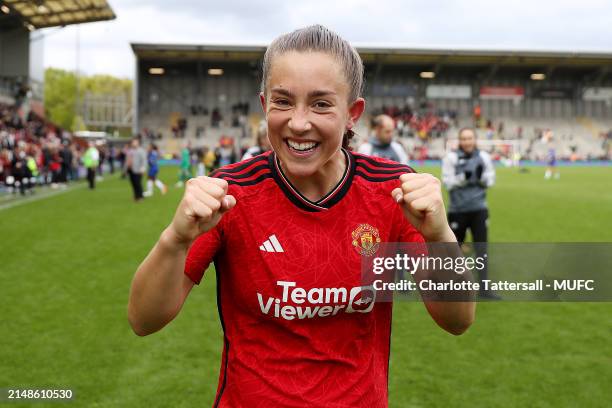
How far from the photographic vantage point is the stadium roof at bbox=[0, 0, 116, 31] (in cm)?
3259

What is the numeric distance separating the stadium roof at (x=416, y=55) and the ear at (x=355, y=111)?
47031mm

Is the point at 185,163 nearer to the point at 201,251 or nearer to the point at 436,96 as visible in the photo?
the point at 201,251

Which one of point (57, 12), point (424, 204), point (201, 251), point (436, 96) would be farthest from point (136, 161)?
point (436, 96)

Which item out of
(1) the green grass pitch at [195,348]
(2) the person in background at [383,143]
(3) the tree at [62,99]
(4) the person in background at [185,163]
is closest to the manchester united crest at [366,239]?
(1) the green grass pitch at [195,348]

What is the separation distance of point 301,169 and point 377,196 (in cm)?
31

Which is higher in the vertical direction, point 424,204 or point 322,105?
point 322,105

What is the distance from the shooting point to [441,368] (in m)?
5.18

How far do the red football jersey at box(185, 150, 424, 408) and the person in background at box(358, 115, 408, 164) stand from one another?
17.5 ft

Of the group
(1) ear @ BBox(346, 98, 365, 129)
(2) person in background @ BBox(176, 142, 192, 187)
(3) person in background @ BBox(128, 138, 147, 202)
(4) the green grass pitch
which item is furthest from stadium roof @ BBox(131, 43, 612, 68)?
(1) ear @ BBox(346, 98, 365, 129)

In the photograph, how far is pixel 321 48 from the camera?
1761 mm

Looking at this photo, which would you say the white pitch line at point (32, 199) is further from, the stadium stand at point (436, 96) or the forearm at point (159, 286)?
the stadium stand at point (436, 96)

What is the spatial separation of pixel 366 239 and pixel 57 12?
123 ft

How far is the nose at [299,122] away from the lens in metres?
1.74

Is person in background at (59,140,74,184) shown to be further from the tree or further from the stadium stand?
the tree
